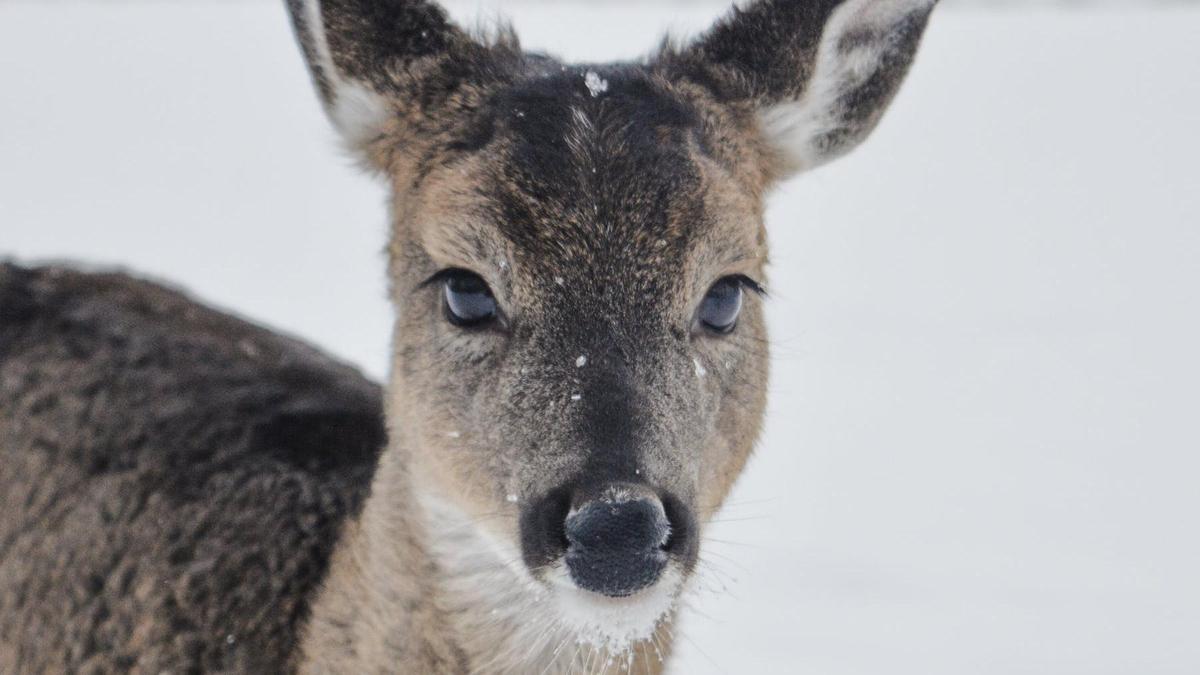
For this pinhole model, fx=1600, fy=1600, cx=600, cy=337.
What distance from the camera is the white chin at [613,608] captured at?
3635mm

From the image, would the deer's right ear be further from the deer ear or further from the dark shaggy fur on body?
the dark shaggy fur on body

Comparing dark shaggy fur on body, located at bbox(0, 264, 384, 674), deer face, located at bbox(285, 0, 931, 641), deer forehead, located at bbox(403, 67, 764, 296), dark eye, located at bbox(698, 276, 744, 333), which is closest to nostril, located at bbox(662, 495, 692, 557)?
deer face, located at bbox(285, 0, 931, 641)

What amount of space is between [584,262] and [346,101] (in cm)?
114

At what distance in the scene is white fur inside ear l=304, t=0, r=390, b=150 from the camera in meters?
4.64

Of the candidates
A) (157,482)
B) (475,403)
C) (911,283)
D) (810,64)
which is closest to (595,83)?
(810,64)

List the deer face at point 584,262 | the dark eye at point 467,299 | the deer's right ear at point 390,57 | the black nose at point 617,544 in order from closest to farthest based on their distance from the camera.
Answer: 1. the black nose at point 617,544
2. the deer face at point 584,262
3. the dark eye at point 467,299
4. the deer's right ear at point 390,57

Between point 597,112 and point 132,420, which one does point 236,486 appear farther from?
point 597,112

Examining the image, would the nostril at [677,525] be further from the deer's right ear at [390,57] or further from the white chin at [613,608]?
the deer's right ear at [390,57]

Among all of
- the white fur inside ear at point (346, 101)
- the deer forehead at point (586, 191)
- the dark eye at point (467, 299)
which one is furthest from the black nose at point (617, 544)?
the white fur inside ear at point (346, 101)

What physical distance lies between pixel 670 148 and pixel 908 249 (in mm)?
12203

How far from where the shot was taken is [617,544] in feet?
11.5

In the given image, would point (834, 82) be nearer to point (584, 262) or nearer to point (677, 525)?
point (584, 262)

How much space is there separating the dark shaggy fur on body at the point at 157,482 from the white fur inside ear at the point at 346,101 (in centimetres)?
95

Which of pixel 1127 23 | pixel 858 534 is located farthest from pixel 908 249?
pixel 1127 23
